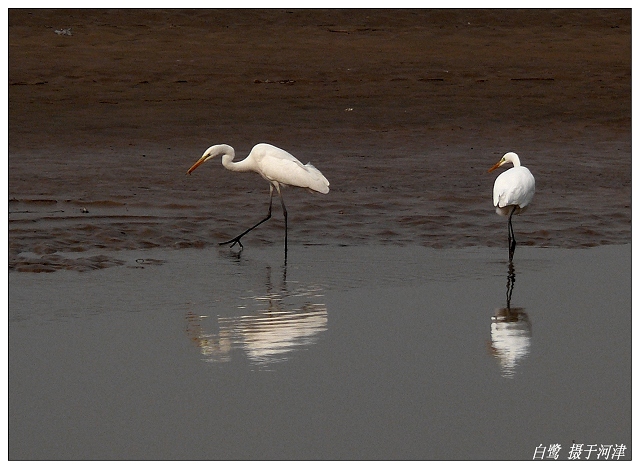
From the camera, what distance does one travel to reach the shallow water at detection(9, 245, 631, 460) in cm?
480

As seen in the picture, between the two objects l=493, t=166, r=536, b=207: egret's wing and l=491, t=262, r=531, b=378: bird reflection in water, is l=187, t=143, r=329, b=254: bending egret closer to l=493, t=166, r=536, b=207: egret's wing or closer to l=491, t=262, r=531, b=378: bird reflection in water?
l=493, t=166, r=536, b=207: egret's wing

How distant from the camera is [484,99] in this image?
18391 millimetres

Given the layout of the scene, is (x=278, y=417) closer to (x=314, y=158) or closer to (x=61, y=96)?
(x=314, y=158)

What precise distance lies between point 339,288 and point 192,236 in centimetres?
236

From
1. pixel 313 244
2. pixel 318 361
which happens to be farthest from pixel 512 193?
pixel 318 361

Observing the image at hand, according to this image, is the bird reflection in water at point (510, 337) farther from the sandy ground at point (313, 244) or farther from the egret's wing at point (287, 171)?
the egret's wing at point (287, 171)

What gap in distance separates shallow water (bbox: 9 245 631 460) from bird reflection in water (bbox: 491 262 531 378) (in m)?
0.02

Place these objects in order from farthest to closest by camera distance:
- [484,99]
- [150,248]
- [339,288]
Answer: [484,99] → [150,248] → [339,288]

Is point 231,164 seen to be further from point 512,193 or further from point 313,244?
point 512,193

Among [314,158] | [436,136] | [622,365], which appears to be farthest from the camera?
[436,136]

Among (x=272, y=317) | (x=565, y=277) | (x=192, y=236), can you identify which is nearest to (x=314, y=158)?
(x=192, y=236)

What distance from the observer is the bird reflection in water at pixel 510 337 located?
234 inches

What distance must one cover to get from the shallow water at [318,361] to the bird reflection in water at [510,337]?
0.02 meters

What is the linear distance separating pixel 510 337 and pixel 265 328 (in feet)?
4.41
